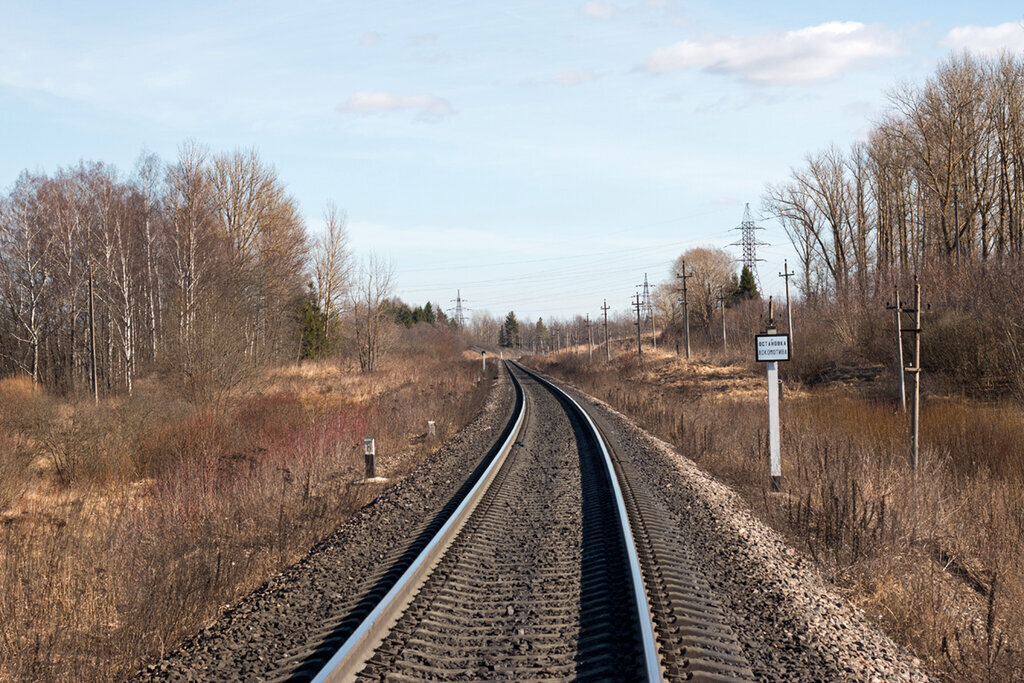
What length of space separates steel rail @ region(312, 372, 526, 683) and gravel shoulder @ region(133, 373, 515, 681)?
0.45 meters

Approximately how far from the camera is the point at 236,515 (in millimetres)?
9242

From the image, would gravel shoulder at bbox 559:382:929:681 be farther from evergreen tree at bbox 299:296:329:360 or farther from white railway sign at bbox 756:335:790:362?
evergreen tree at bbox 299:296:329:360

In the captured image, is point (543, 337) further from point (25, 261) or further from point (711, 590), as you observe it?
point (711, 590)

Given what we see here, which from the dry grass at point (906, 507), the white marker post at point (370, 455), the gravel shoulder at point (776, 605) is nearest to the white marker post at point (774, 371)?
the dry grass at point (906, 507)

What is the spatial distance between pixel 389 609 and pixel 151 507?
18.7ft

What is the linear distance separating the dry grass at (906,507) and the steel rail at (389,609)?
383 cm

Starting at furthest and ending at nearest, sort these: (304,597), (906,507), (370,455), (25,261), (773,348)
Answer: (25,261), (370,455), (773,348), (906,507), (304,597)

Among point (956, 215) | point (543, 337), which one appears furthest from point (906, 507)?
point (543, 337)

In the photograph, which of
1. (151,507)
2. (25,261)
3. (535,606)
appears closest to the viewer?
(535,606)

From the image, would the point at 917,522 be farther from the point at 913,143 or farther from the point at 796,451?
the point at 913,143

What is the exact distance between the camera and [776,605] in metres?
6.06

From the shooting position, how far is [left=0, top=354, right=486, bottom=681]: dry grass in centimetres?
571

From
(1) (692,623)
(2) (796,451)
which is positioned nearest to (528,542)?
(1) (692,623)

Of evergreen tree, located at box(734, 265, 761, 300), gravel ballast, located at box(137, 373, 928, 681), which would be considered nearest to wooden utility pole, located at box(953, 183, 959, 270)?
gravel ballast, located at box(137, 373, 928, 681)
